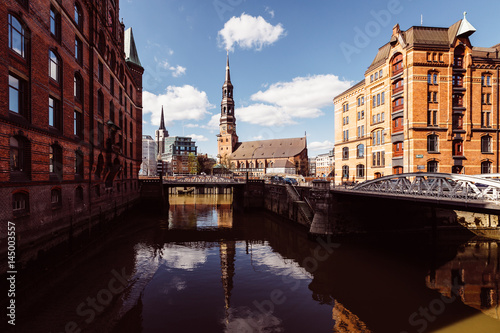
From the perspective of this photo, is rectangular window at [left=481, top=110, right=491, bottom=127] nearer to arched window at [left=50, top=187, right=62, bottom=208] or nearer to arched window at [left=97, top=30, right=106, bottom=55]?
arched window at [left=50, top=187, right=62, bottom=208]

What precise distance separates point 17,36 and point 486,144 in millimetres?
38147

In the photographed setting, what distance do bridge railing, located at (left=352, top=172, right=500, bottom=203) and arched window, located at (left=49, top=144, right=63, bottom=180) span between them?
19.5 m

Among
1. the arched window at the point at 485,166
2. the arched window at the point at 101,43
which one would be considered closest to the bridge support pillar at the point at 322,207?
the arched window at the point at 485,166

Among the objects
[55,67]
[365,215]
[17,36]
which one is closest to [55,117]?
[55,67]

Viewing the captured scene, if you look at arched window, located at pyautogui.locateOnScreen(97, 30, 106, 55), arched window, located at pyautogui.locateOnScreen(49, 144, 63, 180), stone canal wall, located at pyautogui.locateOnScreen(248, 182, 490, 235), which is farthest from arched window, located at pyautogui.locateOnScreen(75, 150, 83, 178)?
stone canal wall, located at pyautogui.locateOnScreen(248, 182, 490, 235)

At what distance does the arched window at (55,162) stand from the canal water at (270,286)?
15.8ft

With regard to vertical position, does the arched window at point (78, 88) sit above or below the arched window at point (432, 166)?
above

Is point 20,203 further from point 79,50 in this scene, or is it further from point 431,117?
point 431,117

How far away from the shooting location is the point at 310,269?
44.7 feet

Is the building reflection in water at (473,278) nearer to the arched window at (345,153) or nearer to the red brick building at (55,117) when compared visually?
the arched window at (345,153)

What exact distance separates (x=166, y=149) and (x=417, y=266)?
14750cm

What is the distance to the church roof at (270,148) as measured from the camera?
9281 centimetres

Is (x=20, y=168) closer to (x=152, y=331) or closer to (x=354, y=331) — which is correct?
(x=152, y=331)

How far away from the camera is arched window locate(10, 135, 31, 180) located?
10.9 m
